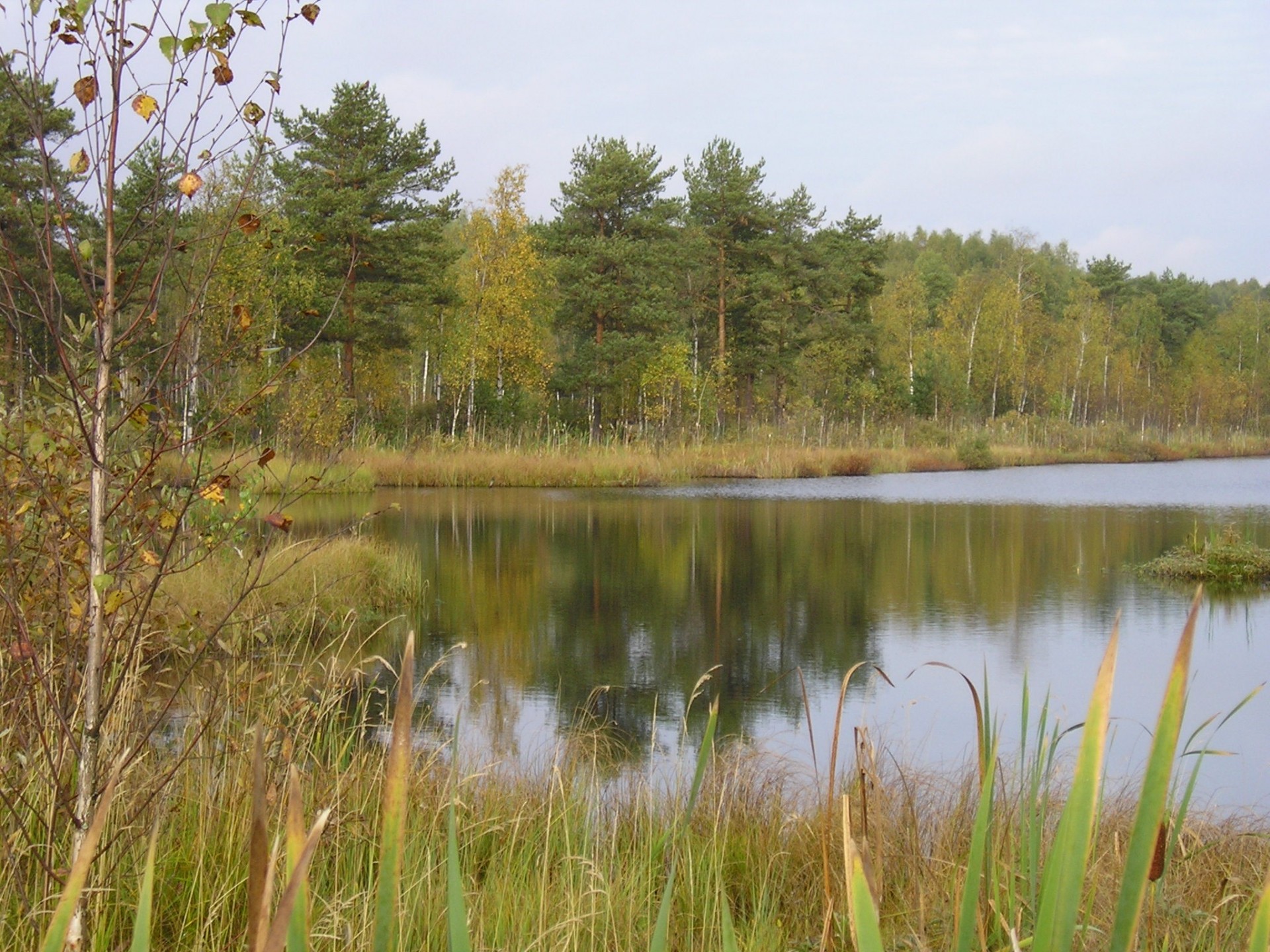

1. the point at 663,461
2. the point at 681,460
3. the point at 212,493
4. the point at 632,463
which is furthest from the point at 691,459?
the point at 212,493

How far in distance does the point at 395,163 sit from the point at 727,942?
1078 inches

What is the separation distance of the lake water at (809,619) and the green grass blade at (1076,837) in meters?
1.33

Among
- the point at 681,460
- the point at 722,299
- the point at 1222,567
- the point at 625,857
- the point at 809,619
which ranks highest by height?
the point at 722,299

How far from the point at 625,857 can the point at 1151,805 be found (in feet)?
9.96

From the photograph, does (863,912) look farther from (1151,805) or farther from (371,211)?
(371,211)

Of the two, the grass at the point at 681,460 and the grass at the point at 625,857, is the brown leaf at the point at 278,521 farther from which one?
the grass at the point at 681,460

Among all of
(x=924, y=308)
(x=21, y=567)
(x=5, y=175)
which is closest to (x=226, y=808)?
(x=21, y=567)

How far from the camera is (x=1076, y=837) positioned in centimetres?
68

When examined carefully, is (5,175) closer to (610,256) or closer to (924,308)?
(610,256)

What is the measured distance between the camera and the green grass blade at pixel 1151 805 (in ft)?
2.15

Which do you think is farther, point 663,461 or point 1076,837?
point 663,461

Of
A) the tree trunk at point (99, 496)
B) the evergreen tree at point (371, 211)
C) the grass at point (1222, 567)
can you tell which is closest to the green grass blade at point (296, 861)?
the tree trunk at point (99, 496)

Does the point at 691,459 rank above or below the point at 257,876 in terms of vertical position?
below

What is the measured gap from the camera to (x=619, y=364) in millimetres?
31672
